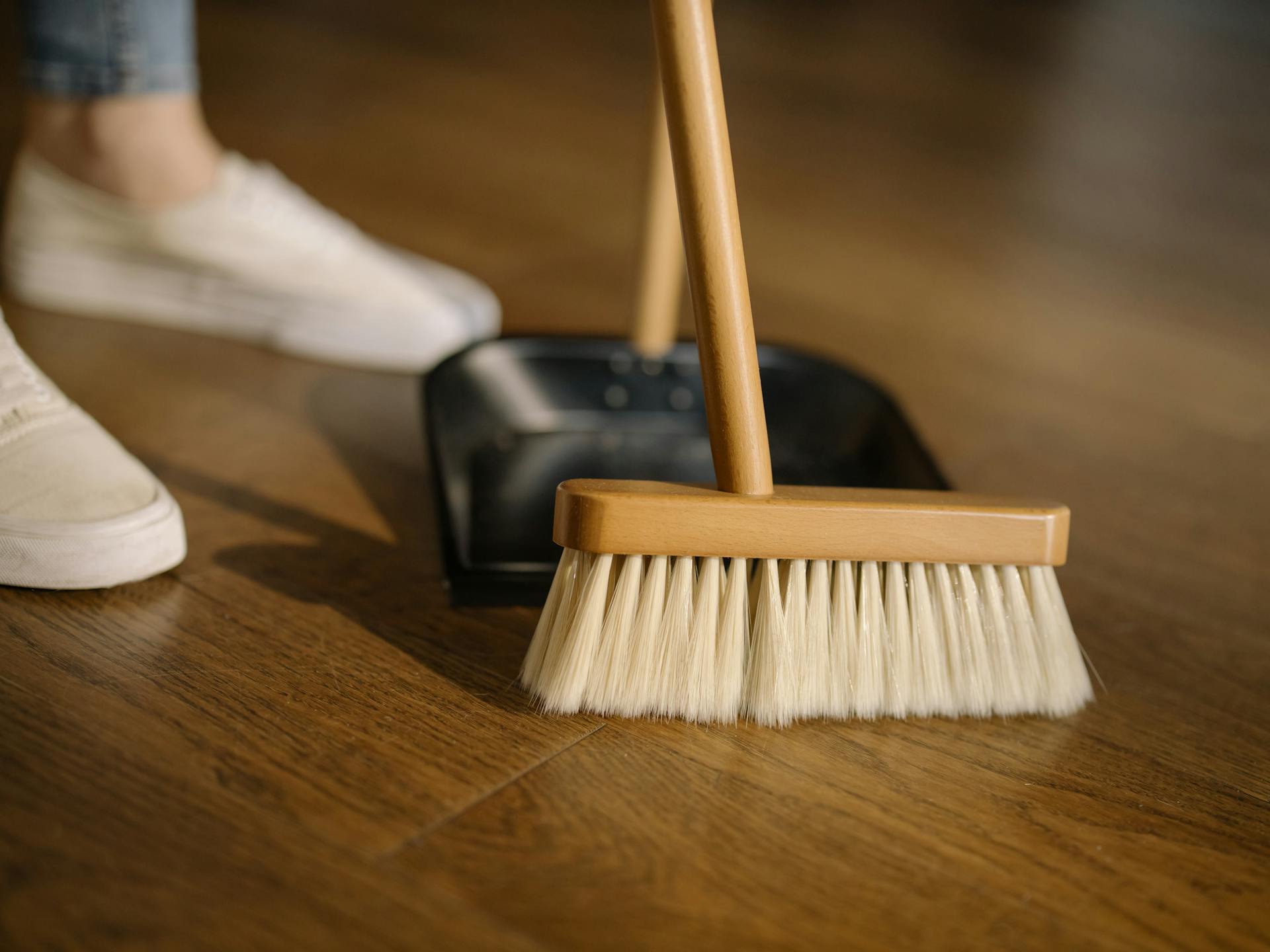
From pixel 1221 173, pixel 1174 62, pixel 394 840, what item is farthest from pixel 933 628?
pixel 1174 62

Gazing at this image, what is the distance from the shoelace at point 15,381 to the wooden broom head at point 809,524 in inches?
11.8

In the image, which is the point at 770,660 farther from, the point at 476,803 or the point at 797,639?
the point at 476,803

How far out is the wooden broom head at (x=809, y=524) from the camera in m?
0.53

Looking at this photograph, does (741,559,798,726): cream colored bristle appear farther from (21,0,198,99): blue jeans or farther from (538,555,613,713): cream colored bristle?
(21,0,198,99): blue jeans

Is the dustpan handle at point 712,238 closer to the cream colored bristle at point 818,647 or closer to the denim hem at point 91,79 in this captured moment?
the cream colored bristle at point 818,647

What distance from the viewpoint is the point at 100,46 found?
893 mm

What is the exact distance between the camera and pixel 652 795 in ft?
1.69

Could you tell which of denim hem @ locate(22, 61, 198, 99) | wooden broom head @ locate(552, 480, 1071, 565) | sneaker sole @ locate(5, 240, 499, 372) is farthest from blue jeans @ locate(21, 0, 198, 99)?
wooden broom head @ locate(552, 480, 1071, 565)

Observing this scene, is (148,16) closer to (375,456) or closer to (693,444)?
(375,456)

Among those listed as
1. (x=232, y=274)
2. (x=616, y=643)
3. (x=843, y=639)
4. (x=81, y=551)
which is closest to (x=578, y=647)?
(x=616, y=643)

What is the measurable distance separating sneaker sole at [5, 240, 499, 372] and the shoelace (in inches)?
12.1

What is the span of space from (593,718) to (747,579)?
10 cm

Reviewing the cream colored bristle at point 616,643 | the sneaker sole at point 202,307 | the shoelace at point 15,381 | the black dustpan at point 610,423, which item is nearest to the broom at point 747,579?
the cream colored bristle at point 616,643

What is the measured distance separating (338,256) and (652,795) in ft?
2.02
